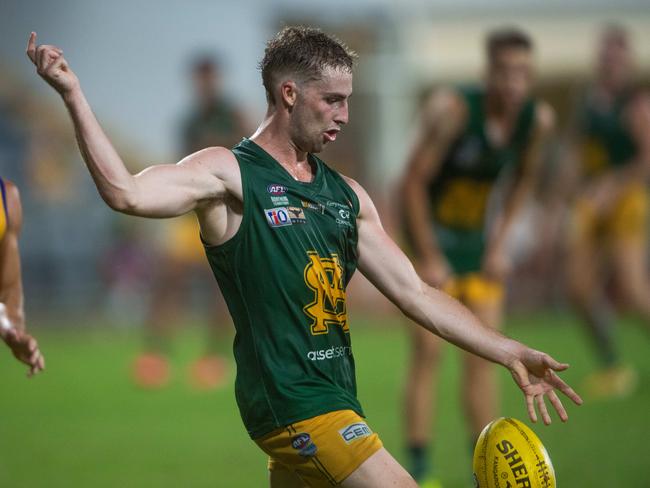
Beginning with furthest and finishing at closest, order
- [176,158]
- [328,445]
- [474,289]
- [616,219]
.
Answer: [176,158] < [616,219] < [474,289] < [328,445]

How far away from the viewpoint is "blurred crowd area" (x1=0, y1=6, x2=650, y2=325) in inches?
812

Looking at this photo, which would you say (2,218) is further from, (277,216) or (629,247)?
(629,247)

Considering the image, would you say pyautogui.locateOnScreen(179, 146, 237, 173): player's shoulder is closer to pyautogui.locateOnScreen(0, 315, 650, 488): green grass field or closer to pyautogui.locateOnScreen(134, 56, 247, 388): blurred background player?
pyautogui.locateOnScreen(0, 315, 650, 488): green grass field

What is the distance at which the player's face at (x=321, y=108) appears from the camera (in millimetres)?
4148

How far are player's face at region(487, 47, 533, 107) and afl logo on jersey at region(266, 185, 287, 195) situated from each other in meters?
2.95

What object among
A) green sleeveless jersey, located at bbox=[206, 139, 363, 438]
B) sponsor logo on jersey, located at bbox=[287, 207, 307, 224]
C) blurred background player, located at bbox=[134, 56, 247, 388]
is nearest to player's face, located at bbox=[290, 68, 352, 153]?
green sleeveless jersey, located at bbox=[206, 139, 363, 438]

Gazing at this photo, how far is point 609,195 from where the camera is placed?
10.6 metres

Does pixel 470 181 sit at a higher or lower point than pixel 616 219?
higher

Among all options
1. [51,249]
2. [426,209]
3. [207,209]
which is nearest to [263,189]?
[207,209]

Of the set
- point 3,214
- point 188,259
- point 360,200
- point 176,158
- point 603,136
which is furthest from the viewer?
point 176,158

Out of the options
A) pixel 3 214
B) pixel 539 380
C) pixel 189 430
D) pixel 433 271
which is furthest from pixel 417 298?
pixel 189 430

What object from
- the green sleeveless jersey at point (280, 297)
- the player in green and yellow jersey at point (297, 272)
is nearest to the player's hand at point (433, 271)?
the player in green and yellow jersey at point (297, 272)

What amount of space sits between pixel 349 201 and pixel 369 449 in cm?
100

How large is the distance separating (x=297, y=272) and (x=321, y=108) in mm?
623
